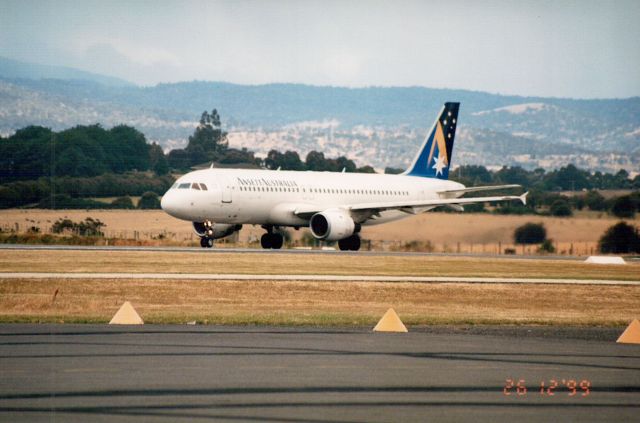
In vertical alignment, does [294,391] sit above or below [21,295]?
above

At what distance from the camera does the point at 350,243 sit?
62031 millimetres

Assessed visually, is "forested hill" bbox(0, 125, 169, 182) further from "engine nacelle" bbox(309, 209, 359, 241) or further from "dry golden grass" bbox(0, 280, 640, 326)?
"dry golden grass" bbox(0, 280, 640, 326)

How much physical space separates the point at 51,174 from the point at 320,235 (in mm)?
63215

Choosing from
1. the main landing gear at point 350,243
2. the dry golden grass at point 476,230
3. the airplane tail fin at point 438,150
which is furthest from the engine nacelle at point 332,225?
the airplane tail fin at point 438,150

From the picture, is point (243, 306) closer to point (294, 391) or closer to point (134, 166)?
point (294, 391)

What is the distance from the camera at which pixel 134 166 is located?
132250mm

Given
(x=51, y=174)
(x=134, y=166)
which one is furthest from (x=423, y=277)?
(x=134, y=166)

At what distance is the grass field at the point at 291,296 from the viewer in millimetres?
29500

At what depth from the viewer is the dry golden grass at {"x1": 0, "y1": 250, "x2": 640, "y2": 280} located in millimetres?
42625

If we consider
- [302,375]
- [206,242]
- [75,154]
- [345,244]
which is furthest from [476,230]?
[75,154]

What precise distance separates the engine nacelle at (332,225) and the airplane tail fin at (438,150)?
1358 cm

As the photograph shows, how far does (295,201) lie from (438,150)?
1600cm

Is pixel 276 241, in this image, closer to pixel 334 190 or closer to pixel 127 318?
pixel 334 190

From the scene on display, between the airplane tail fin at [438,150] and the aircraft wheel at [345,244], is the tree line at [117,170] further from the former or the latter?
the aircraft wheel at [345,244]
